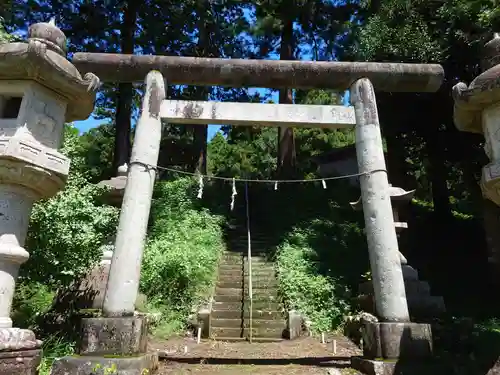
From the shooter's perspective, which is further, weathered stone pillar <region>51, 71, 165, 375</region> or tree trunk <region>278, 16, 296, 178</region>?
tree trunk <region>278, 16, 296, 178</region>

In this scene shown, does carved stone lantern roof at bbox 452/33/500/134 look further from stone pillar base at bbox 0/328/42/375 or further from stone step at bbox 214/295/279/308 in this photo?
stone step at bbox 214/295/279/308

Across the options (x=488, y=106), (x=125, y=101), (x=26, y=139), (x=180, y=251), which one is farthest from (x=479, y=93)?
(x=125, y=101)

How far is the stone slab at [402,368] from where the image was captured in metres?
5.06

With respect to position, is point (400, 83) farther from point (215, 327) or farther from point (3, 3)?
point (3, 3)

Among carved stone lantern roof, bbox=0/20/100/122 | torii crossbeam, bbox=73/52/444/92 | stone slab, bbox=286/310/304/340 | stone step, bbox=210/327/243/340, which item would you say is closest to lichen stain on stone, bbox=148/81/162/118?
torii crossbeam, bbox=73/52/444/92

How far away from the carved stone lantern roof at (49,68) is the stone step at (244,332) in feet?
17.7

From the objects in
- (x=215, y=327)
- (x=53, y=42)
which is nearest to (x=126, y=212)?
(x=53, y=42)

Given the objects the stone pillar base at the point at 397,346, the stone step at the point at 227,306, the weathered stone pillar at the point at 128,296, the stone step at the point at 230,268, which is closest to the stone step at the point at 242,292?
the stone step at the point at 227,306

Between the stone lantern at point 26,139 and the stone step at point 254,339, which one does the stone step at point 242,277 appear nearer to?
the stone step at point 254,339

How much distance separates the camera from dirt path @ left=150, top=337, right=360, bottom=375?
584 cm

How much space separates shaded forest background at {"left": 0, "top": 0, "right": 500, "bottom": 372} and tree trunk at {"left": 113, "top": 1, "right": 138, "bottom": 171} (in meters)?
0.04

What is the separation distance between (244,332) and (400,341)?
12.8ft

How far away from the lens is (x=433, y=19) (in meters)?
12.4

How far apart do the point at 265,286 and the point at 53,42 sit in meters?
7.48
